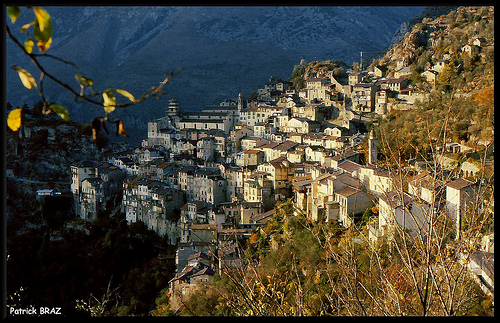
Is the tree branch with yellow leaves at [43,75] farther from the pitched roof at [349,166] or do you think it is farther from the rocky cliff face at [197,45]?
the rocky cliff face at [197,45]

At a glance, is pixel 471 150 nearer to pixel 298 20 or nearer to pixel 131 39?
pixel 298 20

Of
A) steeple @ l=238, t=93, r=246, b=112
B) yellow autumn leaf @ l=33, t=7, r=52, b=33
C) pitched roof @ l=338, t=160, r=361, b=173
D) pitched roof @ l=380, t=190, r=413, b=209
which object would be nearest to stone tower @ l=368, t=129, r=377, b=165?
pitched roof @ l=338, t=160, r=361, b=173

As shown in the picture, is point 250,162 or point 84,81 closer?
point 84,81

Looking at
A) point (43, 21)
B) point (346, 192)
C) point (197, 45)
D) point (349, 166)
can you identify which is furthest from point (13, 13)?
point (197, 45)

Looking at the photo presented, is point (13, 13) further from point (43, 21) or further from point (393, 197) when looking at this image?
point (393, 197)

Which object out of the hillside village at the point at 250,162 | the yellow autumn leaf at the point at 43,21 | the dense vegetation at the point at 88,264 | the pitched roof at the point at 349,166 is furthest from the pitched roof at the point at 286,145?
the yellow autumn leaf at the point at 43,21

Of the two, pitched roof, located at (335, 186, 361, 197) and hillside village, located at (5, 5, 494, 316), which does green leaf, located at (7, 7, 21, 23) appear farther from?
pitched roof, located at (335, 186, 361, 197)

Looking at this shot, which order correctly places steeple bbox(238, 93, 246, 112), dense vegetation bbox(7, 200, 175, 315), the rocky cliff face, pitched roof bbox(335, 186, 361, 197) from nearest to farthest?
pitched roof bbox(335, 186, 361, 197), dense vegetation bbox(7, 200, 175, 315), steeple bbox(238, 93, 246, 112), the rocky cliff face
